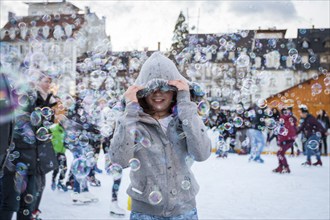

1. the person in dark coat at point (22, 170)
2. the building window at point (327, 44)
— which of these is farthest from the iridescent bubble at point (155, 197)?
the building window at point (327, 44)

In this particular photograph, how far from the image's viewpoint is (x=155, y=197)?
2.37 meters

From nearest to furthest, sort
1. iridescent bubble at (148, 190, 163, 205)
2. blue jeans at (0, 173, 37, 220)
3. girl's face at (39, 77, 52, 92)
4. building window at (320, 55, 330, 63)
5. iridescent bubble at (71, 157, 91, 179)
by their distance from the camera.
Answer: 1. iridescent bubble at (148, 190, 163, 205)
2. blue jeans at (0, 173, 37, 220)
3. girl's face at (39, 77, 52, 92)
4. iridescent bubble at (71, 157, 91, 179)
5. building window at (320, 55, 330, 63)

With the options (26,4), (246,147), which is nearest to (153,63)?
(246,147)

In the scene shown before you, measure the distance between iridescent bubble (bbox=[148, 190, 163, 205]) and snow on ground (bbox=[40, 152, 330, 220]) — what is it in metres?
2.88

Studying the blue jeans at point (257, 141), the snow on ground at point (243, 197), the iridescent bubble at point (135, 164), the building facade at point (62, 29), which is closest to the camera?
the iridescent bubble at point (135, 164)

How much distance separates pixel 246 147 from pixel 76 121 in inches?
368

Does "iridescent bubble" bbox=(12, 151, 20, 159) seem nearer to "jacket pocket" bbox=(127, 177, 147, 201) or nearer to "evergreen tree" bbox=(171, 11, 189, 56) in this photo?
"jacket pocket" bbox=(127, 177, 147, 201)

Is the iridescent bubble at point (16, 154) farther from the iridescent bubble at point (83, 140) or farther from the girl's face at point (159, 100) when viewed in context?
the iridescent bubble at point (83, 140)

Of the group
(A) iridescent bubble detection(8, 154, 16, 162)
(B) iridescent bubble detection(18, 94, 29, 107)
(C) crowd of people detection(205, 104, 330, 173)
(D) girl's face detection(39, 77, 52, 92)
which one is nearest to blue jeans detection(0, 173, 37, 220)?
(A) iridescent bubble detection(8, 154, 16, 162)

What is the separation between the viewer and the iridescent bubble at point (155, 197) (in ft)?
7.80

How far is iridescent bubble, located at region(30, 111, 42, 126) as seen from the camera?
148 inches

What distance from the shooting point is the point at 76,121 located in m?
6.47

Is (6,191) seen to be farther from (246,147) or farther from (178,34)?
(178,34)

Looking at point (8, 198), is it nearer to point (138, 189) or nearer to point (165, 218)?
point (138, 189)
